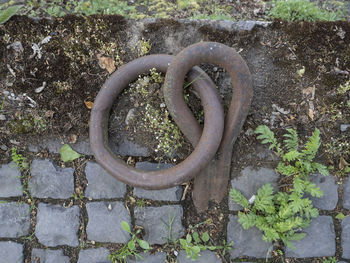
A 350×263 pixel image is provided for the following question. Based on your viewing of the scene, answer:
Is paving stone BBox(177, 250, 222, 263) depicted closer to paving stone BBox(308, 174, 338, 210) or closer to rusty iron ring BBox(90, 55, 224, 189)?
rusty iron ring BBox(90, 55, 224, 189)

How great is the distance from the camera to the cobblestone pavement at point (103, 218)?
288 cm

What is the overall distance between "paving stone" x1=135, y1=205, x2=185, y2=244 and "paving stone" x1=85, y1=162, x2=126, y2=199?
13.6 inches

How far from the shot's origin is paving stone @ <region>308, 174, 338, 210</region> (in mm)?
2873

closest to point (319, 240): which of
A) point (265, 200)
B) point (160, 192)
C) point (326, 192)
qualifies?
point (326, 192)

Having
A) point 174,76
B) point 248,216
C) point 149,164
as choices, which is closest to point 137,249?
point 149,164

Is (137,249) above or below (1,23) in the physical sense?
below

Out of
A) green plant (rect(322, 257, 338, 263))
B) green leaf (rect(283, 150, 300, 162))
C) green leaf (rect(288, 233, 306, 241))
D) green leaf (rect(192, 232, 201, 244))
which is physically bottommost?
green plant (rect(322, 257, 338, 263))

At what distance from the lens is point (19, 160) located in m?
3.01

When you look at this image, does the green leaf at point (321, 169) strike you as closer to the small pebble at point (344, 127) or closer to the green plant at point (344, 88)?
the small pebble at point (344, 127)

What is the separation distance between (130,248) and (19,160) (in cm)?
139

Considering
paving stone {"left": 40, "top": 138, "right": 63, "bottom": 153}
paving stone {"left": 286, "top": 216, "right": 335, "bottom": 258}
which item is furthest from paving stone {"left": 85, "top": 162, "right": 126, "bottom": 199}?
paving stone {"left": 286, "top": 216, "right": 335, "bottom": 258}

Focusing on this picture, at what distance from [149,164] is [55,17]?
5.59ft

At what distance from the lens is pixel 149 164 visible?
9.70ft

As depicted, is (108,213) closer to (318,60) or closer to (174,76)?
(174,76)
